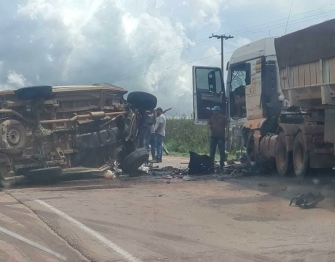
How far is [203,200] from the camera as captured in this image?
11.4 metres

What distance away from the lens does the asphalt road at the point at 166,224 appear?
7250 mm

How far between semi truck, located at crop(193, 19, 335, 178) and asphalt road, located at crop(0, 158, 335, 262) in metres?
1.13

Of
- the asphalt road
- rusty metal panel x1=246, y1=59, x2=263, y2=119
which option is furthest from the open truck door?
the asphalt road

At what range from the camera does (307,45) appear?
39.5ft

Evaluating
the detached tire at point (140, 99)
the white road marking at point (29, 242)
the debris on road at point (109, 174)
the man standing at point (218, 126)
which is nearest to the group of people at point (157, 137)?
the man standing at point (218, 126)

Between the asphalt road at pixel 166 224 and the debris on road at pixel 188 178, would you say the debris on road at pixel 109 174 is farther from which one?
the debris on road at pixel 188 178

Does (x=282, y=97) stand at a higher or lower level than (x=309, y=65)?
lower

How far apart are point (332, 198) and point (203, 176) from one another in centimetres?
481

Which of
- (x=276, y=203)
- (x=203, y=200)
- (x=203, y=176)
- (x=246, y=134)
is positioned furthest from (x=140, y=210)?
(x=246, y=134)

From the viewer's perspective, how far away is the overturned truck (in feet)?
44.4

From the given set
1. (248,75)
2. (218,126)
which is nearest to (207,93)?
(218,126)

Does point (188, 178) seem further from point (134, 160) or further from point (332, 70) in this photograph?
point (332, 70)

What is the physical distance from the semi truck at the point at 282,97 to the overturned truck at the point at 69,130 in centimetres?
271

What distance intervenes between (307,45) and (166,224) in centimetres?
494
